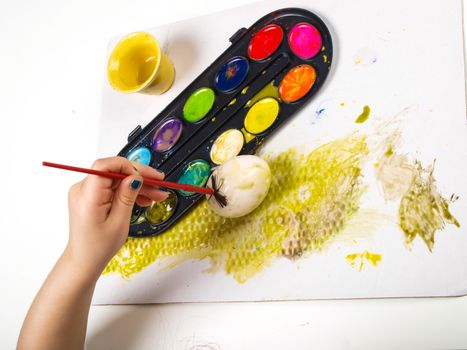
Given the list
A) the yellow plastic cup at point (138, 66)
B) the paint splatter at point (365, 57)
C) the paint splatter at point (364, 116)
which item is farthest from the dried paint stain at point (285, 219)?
the yellow plastic cup at point (138, 66)

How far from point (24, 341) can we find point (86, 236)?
7.5 inches

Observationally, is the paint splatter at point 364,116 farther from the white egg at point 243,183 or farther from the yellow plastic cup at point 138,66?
Answer: the yellow plastic cup at point 138,66

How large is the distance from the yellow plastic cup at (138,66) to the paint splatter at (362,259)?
1.54ft

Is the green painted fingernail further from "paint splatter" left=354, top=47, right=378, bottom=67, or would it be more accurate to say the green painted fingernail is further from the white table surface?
"paint splatter" left=354, top=47, right=378, bottom=67

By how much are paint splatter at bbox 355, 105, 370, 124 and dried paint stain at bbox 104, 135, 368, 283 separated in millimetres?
27

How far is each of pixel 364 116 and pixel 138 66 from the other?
453mm

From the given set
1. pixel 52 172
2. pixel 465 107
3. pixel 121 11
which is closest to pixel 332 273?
pixel 465 107

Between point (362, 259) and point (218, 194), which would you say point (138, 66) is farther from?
point (362, 259)

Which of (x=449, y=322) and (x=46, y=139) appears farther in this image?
(x=46, y=139)

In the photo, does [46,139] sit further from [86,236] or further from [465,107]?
[465,107]

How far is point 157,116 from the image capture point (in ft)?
2.88

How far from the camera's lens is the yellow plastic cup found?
87cm

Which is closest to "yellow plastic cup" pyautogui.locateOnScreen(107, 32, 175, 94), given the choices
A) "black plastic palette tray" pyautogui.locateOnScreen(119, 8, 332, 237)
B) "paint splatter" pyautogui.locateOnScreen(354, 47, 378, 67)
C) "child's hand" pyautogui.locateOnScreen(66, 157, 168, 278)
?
→ "black plastic palette tray" pyautogui.locateOnScreen(119, 8, 332, 237)

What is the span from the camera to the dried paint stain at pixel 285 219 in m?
0.72
